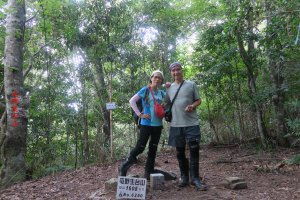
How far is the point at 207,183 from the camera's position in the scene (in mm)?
4883

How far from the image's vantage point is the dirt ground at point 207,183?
421cm

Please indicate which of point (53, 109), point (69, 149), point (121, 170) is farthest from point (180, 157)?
point (69, 149)

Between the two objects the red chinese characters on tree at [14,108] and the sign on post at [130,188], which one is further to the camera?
the red chinese characters on tree at [14,108]

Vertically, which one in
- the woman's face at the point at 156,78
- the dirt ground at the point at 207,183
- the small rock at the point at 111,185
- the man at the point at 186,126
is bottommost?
the dirt ground at the point at 207,183

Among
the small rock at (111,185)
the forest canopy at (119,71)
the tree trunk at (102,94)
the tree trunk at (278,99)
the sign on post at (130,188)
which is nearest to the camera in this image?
the sign on post at (130,188)

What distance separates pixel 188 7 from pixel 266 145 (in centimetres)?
494

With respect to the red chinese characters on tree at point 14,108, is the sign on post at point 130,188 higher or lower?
lower

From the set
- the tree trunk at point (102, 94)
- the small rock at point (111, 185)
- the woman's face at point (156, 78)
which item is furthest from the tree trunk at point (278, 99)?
the small rock at point (111, 185)

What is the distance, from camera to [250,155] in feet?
25.4

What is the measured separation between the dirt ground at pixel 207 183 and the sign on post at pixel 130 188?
1.17 ft

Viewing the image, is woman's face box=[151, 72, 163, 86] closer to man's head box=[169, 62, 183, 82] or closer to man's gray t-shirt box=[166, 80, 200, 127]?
man's head box=[169, 62, 183, 82]

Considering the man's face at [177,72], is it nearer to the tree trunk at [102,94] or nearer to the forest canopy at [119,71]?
the forest canopy at [119,71]

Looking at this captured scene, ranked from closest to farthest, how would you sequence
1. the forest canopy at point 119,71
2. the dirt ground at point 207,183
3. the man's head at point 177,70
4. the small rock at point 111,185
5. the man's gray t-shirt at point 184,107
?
the dirt ground at point 207,183, the small rock at point 111,185, the man's gray t-shirt at point 184,107, the man's head at point 177,70, the forest canopy at point 119,71

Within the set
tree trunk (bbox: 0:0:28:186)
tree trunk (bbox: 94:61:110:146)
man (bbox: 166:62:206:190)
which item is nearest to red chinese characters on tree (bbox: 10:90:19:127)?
tree trunk (bbox: 0:0:28:186)
